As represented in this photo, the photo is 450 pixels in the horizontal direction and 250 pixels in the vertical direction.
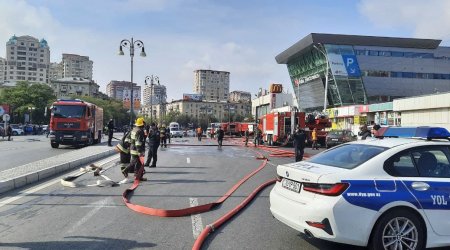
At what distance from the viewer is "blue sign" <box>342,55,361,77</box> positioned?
7369 cm

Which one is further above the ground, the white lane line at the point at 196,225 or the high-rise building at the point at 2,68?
the high-rise building at the point at 2,68

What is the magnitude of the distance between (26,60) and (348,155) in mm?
202038

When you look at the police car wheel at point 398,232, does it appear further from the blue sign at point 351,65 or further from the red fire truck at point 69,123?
the blue sign at point 351,65

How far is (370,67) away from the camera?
76.9 metres

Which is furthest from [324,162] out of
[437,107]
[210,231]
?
[437,107]

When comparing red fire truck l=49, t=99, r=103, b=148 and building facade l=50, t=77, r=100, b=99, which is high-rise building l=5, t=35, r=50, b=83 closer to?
building facade l=50, t=77, r=100, b=99

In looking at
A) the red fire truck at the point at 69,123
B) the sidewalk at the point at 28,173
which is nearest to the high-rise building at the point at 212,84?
the red fire truck at the point at 69,123

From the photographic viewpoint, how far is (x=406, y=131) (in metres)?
7.39

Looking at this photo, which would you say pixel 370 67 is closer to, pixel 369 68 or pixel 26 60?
pixel 369 68

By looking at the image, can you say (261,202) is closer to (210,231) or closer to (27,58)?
(210,231)

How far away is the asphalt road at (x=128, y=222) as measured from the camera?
5895 mm

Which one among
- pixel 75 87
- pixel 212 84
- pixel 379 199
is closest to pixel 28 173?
pixel 379 199

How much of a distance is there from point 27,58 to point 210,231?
20169 cm

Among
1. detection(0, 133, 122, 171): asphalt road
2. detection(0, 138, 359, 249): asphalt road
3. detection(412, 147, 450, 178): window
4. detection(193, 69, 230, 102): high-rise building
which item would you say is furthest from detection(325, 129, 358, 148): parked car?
detection(193, 69, 230, 102): high-rise building
